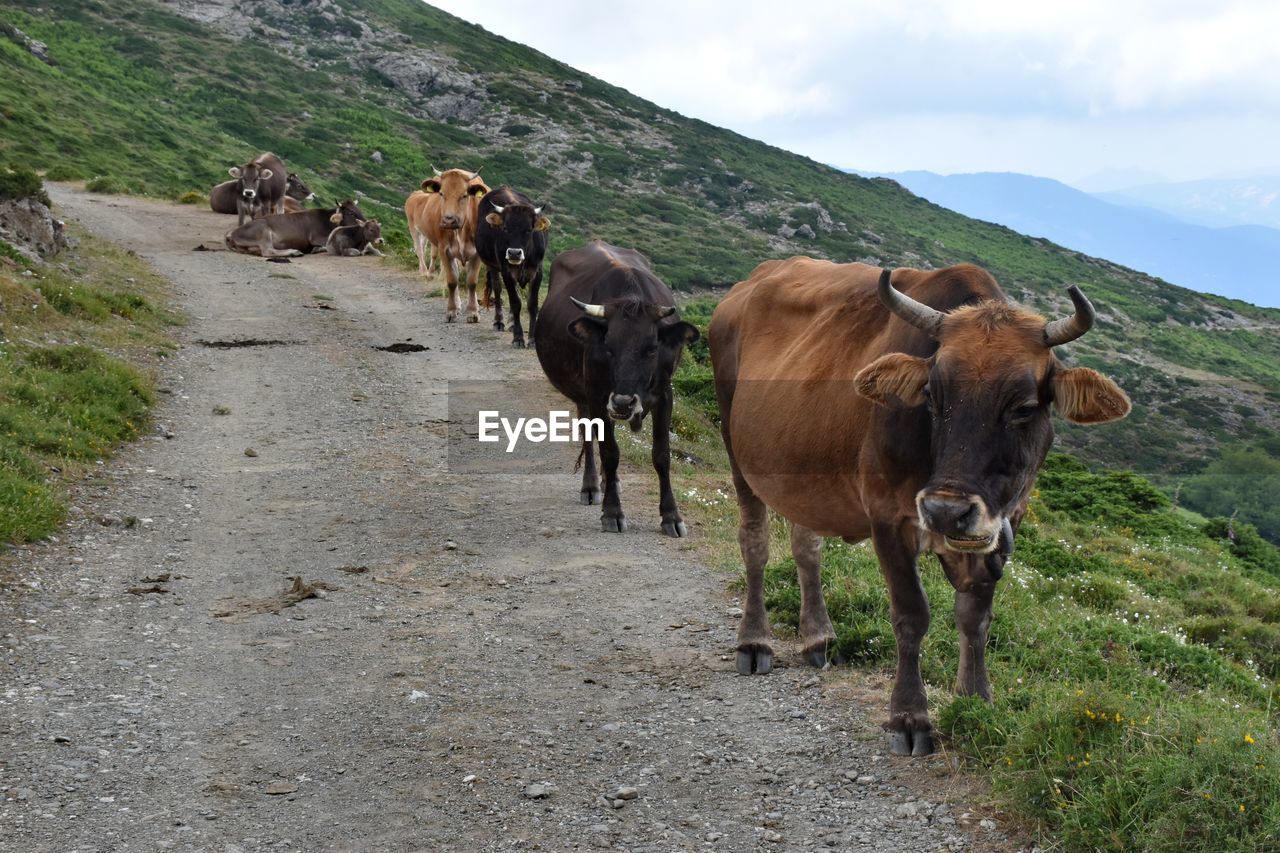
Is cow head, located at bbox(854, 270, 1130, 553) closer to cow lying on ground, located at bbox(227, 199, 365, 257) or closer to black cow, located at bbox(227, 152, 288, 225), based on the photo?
cow lying on ground, located at bbox(227, 199, 365, 257)

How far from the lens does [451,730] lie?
6410mm

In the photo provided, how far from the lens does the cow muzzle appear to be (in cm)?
485

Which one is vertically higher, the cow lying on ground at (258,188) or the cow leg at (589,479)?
the cow lying on ground at (258,188)

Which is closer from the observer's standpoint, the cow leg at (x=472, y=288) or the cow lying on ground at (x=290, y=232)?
the cow leg at (x=472, y=288)

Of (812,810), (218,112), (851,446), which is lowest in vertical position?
(812,810)

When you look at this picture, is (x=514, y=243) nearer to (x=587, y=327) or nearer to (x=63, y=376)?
(x=63, y=376)

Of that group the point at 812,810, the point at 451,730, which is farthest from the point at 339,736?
the point at 812,810

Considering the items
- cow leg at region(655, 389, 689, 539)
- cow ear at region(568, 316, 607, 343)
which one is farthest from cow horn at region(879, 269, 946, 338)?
cow leg at region(655, 389, 689, 539)

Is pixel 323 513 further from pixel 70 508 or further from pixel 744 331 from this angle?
pixel 744 331

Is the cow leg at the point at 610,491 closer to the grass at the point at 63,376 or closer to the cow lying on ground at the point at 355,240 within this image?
the grass at the point at 63,376

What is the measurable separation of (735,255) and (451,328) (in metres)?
46.7

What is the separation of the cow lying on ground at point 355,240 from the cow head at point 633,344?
2247cm

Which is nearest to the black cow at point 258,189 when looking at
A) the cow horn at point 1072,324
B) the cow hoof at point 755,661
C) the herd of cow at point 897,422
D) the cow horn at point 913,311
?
the herd of cow at point 897,422

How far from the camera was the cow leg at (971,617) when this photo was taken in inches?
228
